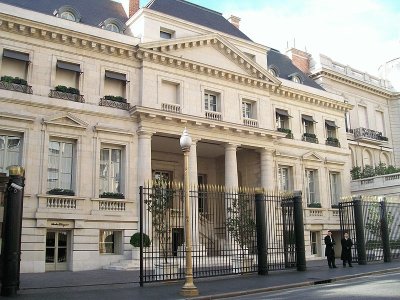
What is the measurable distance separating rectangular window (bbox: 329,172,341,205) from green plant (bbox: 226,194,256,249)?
17.9 meters

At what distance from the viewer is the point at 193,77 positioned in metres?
26.2

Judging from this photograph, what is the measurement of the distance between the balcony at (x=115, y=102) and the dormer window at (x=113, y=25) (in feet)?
13.6

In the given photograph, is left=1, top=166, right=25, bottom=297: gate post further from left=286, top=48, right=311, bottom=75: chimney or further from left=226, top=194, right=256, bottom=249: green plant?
left=286, top=48, right=311, bottom=75: chimney

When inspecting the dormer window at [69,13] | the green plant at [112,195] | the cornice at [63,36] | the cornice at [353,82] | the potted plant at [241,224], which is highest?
the cornice at [353,82]

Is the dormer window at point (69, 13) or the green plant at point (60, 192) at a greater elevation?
the dormer window at point (69, 13)

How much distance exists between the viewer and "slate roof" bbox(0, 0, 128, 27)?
76.6ft

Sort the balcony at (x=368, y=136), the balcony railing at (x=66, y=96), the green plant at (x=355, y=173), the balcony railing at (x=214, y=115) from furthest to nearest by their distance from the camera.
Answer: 1. the balcony at (x=368, y=136)
2. the green plant at (x=355, y=173)
3. the balcony railing at (x=214, y=115)
4. the balcony railing at (x=66, y=96)

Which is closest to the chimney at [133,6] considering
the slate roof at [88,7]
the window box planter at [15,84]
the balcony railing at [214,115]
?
the slate roof at [88,7]

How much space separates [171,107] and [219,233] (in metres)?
9.90

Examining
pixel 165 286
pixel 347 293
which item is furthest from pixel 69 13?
pixel 347 293

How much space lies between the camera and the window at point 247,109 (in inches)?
1126

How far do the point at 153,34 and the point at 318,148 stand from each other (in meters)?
14.6

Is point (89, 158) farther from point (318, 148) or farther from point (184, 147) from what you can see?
point (318, 148)

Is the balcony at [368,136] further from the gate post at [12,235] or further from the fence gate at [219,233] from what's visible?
the gate post at [12,235]
